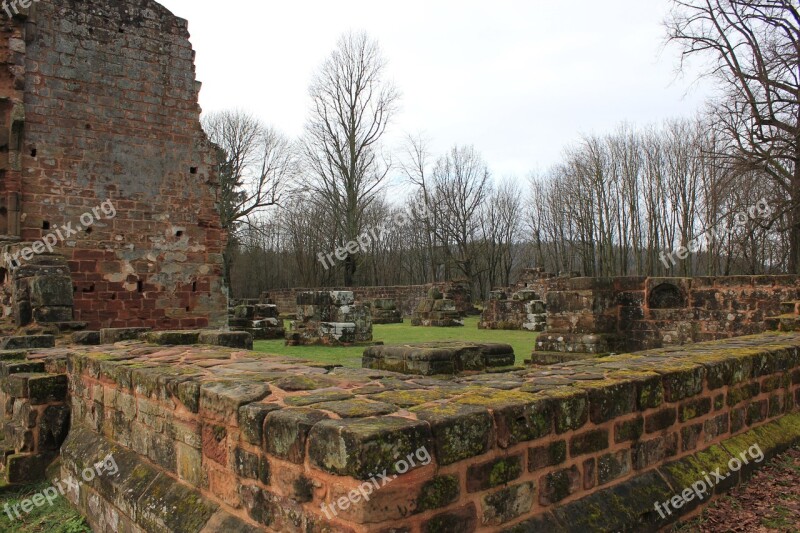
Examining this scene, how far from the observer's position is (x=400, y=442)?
6.79ft

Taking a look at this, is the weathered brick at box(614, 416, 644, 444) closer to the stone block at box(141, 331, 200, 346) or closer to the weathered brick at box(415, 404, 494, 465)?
the weathered brick at box(415, 404, 494, 465)

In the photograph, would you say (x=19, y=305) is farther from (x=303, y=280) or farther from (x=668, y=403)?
(x=303, y=280)

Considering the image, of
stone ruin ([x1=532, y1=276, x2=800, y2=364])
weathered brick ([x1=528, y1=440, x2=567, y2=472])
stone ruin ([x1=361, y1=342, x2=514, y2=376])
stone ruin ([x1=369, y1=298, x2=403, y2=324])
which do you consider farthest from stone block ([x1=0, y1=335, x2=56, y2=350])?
stone ruin ([x1=369, y1=298, x2=403, y2=324])

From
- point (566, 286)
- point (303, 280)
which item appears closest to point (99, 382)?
point (566, 286)

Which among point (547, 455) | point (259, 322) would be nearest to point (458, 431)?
point (547, 455)

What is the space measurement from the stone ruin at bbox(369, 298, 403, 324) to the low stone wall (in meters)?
20.4

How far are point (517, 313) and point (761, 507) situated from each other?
1619 centimetres

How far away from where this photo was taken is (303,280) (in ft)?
136

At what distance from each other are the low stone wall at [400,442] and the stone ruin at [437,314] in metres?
17.5

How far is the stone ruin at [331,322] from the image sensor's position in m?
14.6

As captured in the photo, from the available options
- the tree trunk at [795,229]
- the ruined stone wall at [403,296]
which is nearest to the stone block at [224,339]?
the tree trunk at [795,229]

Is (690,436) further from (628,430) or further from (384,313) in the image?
(384,313)

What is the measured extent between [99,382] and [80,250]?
7.61 meters

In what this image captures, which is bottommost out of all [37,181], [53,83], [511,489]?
[511,489]
